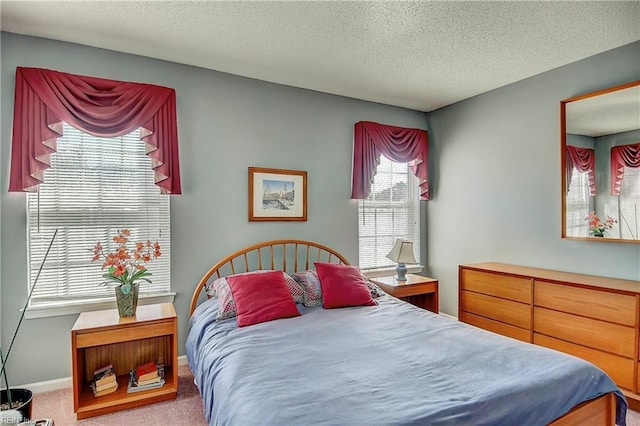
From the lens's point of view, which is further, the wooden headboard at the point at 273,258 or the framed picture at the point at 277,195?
the framed picture at the point at 277,195

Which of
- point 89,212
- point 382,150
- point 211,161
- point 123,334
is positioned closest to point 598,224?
Answer: point 382,150

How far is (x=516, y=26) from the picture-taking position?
254cm

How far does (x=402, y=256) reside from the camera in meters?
3.81

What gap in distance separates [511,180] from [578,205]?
71 cm

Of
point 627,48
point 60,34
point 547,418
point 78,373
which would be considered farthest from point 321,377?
point 627,48

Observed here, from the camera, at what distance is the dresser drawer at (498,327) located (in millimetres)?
3114

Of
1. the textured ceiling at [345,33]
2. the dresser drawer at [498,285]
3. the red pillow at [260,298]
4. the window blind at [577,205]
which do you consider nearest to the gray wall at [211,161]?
the textured ceiling at [345,33]

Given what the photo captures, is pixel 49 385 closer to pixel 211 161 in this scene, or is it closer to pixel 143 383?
pixel 143 383

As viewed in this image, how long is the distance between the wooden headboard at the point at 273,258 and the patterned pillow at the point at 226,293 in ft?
0.44

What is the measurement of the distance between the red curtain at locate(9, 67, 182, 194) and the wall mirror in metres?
3.51

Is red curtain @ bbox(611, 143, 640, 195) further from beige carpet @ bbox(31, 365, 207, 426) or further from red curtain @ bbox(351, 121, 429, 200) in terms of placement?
beige carpet @ bbox(31, 365, 207, 426)

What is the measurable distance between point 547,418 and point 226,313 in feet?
6.66

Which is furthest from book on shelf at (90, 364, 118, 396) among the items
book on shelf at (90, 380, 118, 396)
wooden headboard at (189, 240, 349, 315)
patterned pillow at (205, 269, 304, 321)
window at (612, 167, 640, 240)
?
window at (612, 167, 640, 240)

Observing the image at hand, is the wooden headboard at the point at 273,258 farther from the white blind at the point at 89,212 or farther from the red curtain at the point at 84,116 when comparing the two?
the red curtain at the point at 84,116
